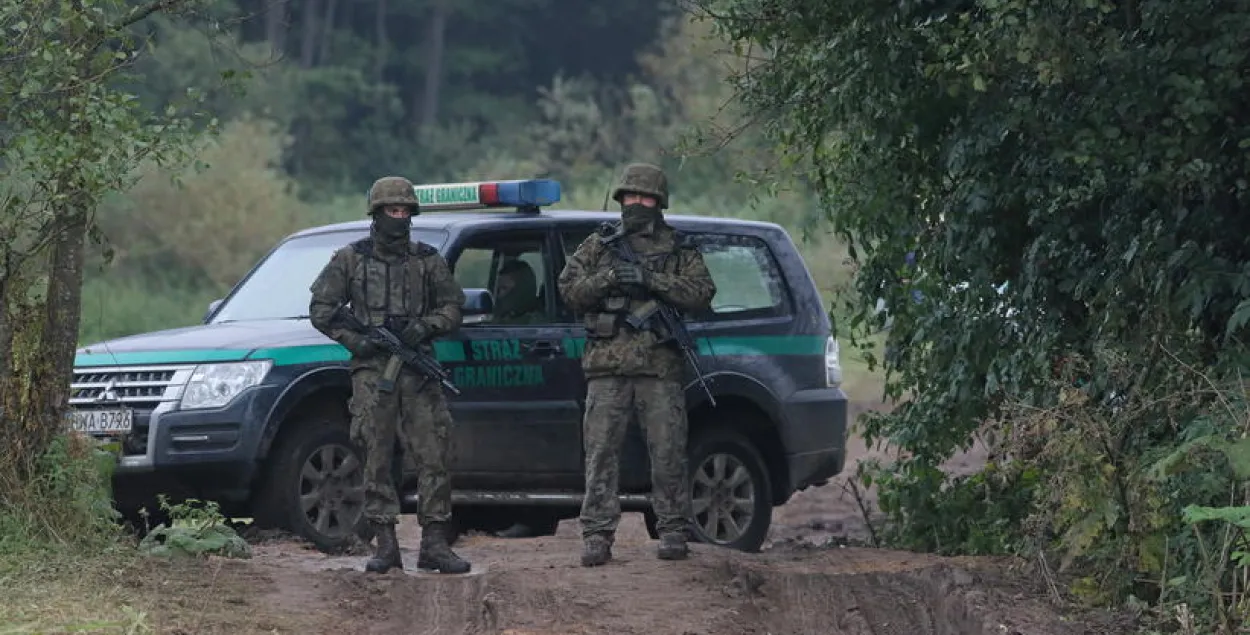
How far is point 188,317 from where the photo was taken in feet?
110

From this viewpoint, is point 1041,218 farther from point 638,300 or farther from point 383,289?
point 383,289

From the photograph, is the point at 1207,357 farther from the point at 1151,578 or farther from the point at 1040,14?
the point at 1040,14

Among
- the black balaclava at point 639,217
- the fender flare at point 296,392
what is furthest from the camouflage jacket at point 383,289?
the black balaclava at point 639,217

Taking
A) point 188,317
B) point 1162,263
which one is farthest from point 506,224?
point 188,317

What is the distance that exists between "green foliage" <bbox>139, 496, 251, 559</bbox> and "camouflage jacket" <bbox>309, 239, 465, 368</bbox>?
0.98m

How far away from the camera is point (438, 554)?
988 cm

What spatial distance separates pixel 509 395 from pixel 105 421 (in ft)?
6.63

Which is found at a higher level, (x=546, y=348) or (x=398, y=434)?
(x=546, y=348)

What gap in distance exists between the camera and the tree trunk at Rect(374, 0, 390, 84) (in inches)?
1773

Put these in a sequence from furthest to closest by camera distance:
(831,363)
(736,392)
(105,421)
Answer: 1. (831,363)
2. (736,392)
3. (105,421)

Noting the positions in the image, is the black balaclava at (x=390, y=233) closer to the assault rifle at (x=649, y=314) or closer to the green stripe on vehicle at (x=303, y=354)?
the green stripe on vehicle at (x=303, y=354)

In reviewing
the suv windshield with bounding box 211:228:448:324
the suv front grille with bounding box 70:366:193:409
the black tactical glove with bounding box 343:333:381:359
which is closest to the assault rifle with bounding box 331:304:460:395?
the black tactical glove with bounding box 343:333:381:359

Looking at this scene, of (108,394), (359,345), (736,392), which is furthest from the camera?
(736,392)

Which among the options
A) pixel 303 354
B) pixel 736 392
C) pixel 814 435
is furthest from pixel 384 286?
pixel 814 435
